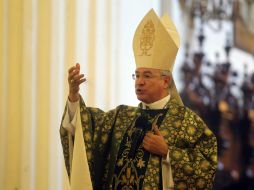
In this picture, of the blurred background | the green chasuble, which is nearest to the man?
the green chasuble

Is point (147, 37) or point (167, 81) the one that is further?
point (147, 37)

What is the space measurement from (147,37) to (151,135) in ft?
2.46

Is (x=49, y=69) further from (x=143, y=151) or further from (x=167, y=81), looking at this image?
(x=143, y=151)

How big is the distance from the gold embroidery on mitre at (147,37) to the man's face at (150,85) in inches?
8.3

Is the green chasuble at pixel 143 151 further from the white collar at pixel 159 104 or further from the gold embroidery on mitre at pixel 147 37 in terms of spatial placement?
the gold embroidery on mitre at pixel 147 37

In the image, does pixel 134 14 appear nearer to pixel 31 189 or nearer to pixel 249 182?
pixel 31 189

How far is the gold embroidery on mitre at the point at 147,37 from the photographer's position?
4.04 metres

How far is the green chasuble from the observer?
144 inches

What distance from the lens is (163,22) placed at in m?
4.04

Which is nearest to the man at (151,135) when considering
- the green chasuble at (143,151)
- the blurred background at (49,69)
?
the green chasuble at (143,151)

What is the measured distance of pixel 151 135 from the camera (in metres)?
3.69

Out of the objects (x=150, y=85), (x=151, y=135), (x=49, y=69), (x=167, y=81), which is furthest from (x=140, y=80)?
(x=49, y=69)

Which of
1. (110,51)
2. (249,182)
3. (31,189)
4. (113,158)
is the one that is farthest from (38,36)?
(249,182)

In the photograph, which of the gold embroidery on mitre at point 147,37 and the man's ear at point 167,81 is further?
the gold embroidery on mitre at point 147,37
